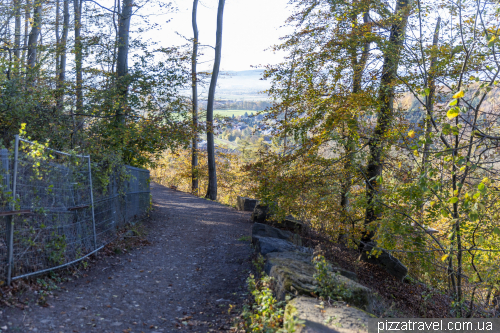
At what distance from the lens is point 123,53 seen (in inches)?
489

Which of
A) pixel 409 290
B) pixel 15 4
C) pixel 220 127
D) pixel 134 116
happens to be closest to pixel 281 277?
pixel 409 290

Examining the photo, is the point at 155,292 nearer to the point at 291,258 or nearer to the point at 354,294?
the point at 291,258

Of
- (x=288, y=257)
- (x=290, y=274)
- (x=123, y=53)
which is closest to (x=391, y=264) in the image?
(x=288, y=257)

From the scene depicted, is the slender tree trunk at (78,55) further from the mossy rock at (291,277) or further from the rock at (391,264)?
the rock at (391,264)

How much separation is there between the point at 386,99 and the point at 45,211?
849 cm

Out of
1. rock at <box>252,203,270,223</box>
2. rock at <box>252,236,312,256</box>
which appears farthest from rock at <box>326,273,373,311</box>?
rock at <box>252,203,270,223</box>

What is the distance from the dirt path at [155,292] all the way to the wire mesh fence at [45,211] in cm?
56

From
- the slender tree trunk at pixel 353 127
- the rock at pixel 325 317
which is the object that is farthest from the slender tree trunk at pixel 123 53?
the rock at pixel 325 317

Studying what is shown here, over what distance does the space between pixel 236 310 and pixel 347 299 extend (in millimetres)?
1734

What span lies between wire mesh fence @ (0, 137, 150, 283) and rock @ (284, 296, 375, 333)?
3859mm

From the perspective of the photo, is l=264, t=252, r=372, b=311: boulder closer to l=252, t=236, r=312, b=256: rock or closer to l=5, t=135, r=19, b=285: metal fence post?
l=252, t=236, r=312, b=256: rock

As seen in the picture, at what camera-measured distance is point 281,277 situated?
5.10 meters

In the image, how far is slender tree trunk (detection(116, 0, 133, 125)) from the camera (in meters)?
11.2

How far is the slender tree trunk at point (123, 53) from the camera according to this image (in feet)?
36.9
